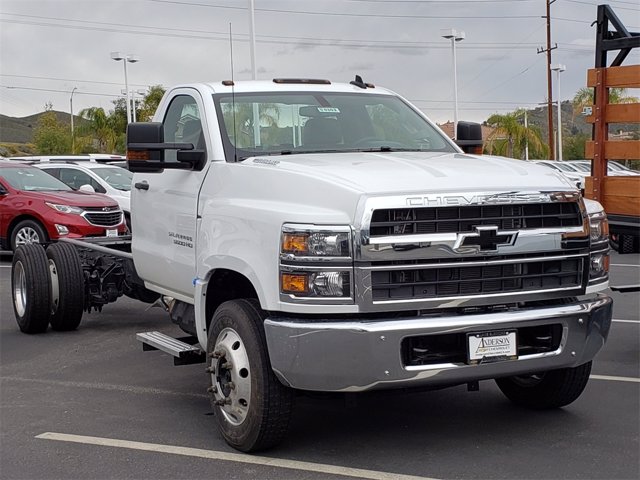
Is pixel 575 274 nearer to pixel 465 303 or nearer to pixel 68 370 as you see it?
pixel 465 303

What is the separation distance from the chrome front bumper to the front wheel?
87 cm

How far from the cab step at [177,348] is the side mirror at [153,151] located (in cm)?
118

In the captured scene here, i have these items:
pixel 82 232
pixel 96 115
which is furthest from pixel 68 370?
pixel 96 115

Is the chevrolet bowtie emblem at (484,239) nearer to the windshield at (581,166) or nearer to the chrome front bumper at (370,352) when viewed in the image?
the chrome front bumper at (370,352)

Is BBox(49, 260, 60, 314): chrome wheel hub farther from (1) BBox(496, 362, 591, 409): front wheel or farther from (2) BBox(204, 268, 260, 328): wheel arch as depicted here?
(1) BBox(496, 362, 591, 409): front wheel

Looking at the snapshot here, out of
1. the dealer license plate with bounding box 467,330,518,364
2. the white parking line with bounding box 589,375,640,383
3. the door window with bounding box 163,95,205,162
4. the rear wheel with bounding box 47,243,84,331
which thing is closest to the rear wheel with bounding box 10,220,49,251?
the rear wheel with bounding box 47,243,84,331

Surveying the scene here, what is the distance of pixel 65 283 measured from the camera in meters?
9.12

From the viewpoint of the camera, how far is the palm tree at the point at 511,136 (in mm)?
51312

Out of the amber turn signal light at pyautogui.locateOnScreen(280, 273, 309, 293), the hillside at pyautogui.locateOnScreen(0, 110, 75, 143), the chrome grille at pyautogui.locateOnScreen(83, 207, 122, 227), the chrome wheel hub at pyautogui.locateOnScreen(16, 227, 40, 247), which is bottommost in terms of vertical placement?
the chrome wheel hub at pyautogui.locateOnScreen(16, 227, 40, 247)

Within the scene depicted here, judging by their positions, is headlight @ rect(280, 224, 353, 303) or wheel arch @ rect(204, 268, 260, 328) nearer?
headlight @ rect(280, 224, 353, 303)

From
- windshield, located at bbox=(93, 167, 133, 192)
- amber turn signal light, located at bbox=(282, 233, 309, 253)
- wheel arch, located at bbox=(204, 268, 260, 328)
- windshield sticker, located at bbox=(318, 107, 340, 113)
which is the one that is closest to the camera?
amber turn signal light, located at bbox=(282, 233, 309, 253)

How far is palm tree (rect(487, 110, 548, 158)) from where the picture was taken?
51.3 metres

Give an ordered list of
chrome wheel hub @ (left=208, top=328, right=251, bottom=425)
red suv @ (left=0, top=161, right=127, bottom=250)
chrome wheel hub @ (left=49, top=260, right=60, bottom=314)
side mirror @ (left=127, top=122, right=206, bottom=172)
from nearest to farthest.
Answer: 1. chrome wheel hub @ (left=208, top=328, right=251, bottom=425)
2. side mirror @ (left=127, top=122, right=206, bottom=172)
3. chrome wheel hub @ (left=49, top=260, right=60, bottom=314)
4. red suv @ (left=0, top=161, right=127, bottom=250)

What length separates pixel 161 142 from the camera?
6203 millimetres
